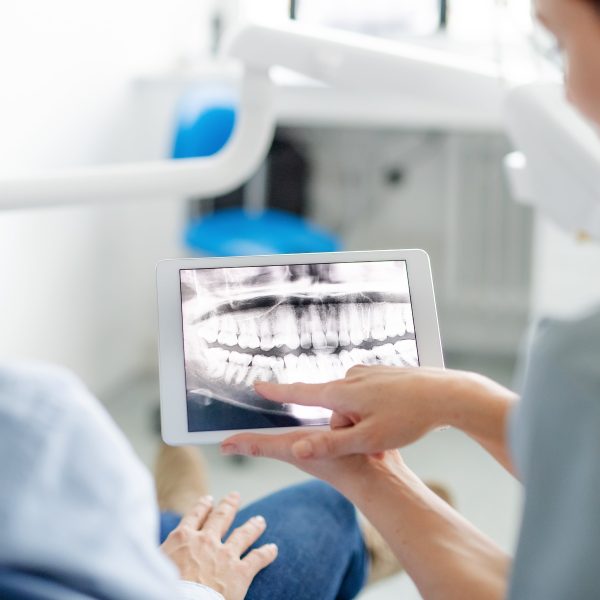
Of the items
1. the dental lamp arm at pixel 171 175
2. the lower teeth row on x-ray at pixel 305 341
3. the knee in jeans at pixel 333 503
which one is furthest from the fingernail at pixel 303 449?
the dental lamp arm at pixel 171 175

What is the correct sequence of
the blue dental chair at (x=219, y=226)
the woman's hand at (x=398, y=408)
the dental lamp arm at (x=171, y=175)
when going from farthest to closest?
the blue dental chair at (x=219, y=226) → the dental lamp arm at (x=171, y=175) → the woman's hand at (x=398, y=408)

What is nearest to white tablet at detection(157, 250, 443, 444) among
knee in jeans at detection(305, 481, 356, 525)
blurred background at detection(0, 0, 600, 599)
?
knee in jeans at detection(305, 481, 356, 525)

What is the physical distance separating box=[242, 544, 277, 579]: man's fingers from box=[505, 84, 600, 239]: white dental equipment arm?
0.48 metres

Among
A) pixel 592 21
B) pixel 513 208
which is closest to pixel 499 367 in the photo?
pixel 513 208

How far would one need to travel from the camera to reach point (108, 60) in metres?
2.62

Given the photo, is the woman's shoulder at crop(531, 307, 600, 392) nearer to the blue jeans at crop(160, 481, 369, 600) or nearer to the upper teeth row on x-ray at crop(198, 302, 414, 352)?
the upper teeth row on x-ray at crop(198, 302, 414, 352)

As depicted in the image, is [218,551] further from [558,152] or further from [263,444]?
[558,152]

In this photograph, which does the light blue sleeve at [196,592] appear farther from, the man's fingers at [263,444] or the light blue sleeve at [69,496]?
the light blue sleeve at [69,496]

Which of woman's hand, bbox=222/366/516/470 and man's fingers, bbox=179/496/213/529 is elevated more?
woman's hand, bbox=222/366/516/470

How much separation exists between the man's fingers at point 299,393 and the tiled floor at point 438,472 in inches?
42.1

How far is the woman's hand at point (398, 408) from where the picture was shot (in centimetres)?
85

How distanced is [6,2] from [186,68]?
107 cm

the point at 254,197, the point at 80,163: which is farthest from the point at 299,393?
the point at 254,197

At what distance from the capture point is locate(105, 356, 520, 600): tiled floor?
2.18 m
